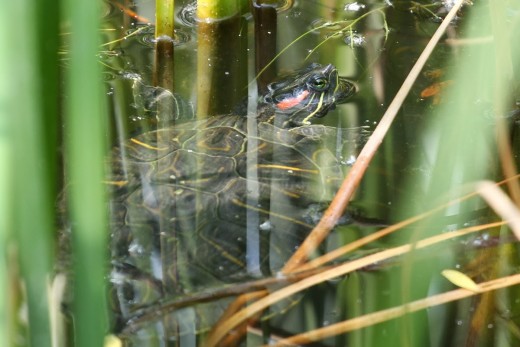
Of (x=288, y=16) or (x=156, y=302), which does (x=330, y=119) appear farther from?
(x=156, y=302)

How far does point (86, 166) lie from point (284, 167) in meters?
1.10

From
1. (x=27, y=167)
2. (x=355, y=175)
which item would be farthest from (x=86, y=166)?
(x=355, y=175)

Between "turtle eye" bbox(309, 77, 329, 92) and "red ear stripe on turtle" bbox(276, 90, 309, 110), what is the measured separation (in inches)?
1.2

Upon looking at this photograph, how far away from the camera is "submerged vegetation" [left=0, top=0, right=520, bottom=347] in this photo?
0.49 meters

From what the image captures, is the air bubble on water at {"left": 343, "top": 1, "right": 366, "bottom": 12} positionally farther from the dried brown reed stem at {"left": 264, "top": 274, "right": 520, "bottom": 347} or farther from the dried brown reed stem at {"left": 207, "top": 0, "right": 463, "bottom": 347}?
the dried brown reed stem at {"left": 264, "top": 274, "right": 520, "bottom": 347}

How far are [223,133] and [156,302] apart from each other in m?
0.63

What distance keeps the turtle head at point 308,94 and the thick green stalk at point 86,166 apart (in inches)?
60.2

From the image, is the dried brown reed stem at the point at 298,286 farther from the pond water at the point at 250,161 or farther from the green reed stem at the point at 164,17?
the green reed stem at the point at 164,17

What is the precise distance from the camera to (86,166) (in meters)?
0.50

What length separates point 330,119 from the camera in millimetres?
2023

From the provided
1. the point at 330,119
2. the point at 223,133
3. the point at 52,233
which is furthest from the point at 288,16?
the point at 52,233

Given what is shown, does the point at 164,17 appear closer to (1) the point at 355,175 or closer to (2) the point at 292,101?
(2) the point at 292,101

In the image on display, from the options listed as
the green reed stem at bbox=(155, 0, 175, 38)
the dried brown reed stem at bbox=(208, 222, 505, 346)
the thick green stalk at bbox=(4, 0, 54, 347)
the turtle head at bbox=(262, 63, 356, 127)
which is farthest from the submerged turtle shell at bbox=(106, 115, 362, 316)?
the thick green stalk at bbox=(4, 0, 54, 347)

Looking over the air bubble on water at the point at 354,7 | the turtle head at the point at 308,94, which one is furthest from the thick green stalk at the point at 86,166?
the air bubble on water at the point at 354,7
